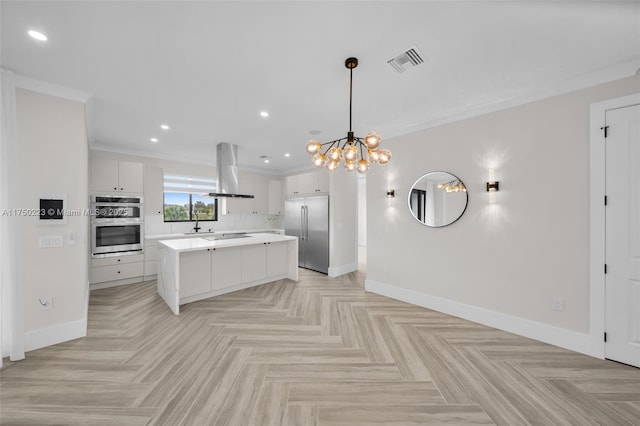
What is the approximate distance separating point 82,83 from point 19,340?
2.62m

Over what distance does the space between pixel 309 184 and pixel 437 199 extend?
3.02m

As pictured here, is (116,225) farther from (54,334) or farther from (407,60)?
(407,60)

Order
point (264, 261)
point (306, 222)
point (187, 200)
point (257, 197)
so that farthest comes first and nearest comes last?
1. point (257, 197)
2. point (187, 200)
3. point (306, 222)
4. point (264, 261)

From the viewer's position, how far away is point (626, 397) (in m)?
1.81

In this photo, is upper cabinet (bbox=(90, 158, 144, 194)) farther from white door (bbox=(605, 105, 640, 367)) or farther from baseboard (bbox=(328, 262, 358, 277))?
white door (bbox=(605, 105, 640, 367))

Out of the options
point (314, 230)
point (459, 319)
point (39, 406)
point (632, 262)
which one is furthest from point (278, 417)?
point (314, 230)

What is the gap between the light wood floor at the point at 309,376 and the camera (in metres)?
1.66

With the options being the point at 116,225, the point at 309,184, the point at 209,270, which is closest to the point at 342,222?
the point at 309,184

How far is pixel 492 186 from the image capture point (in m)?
2.89

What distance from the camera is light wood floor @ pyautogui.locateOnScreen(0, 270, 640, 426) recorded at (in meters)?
1.66

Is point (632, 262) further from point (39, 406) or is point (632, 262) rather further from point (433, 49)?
point (39, 406)

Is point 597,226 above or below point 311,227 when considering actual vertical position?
above

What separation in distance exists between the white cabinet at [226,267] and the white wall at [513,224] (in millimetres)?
2787

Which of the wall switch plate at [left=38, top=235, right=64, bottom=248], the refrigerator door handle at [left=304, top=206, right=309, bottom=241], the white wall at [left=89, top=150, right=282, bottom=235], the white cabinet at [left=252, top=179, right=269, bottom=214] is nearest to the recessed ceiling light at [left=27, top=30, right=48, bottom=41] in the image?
the wall switch plate at [left=38, top=235, right=64, bottom=248]
